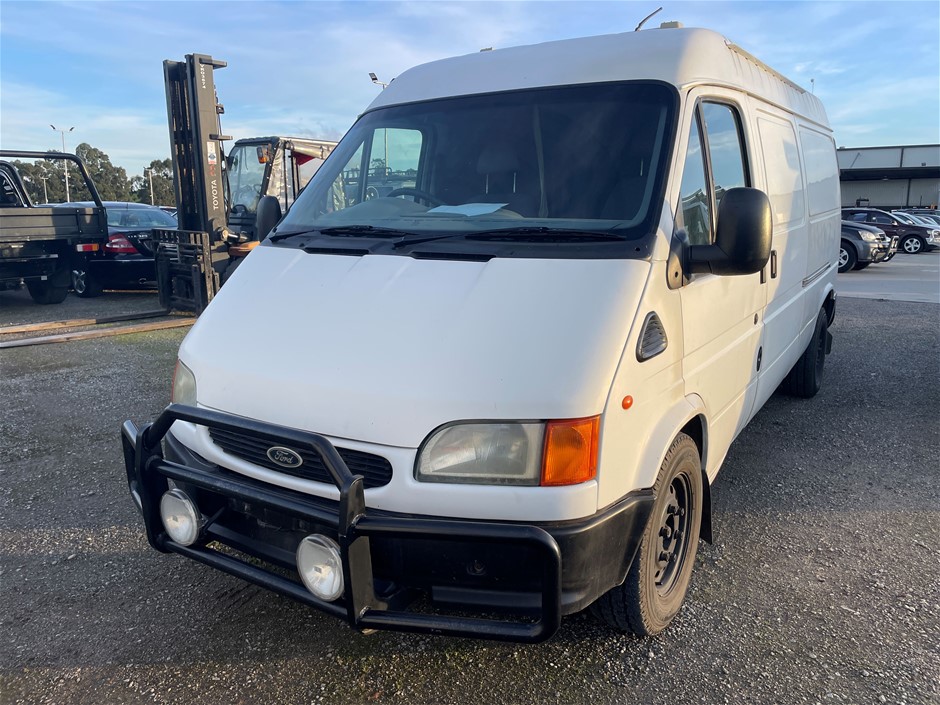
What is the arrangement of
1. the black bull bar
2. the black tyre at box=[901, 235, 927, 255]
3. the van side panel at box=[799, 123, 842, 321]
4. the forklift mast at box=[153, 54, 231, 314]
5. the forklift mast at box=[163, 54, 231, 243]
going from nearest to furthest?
1. the black bull bar
2. the van side panel at box=[799, 123, 842, 321]
3. the forklift mast at box=[153, 54, 231, 314]
4. the forklift mast at box=[163, 54, 231, 243]
5. the black tyre at box=[901, 235, 927, 255]

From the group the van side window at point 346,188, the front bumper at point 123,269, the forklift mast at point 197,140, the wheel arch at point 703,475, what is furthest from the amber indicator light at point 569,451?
the front bumper at point 123,269

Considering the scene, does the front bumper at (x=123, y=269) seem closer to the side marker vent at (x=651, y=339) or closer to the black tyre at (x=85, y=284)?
the black tyre at (x=85, y=284)

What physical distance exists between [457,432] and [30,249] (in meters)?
11.2

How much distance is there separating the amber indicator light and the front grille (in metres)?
0.52

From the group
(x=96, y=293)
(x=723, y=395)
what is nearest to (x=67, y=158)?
(x=96, y=293)

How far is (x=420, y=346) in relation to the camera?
252 cm

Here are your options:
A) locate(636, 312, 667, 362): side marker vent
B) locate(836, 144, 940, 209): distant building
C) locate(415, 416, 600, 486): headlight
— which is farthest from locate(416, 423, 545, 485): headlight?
locate(836, 144, 940, 209): distant building

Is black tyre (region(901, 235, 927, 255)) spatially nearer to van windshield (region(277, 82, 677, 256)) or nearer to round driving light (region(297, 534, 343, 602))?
van windshield (region(277, 82, 677, 256))

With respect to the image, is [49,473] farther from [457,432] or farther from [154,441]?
[457,432]

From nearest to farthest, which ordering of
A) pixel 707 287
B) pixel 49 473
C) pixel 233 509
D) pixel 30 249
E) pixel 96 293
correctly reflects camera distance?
pixel 233 509
pixel 707 287
pixel 49 473
pixel 30 249
pixel 96 293

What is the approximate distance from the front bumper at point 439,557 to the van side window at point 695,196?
1163 mm

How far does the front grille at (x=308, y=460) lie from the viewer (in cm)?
243

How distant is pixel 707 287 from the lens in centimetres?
311

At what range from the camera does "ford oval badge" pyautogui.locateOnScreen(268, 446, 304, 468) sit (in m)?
2.54
